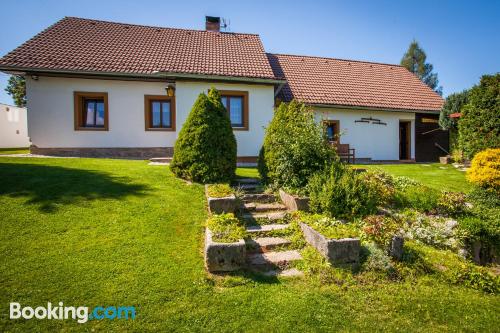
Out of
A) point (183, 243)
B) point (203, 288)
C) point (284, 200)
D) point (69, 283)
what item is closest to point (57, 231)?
point (69, 283)

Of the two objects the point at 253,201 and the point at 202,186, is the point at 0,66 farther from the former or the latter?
the point at 253,201

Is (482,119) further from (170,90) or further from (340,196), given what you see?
(170,90)

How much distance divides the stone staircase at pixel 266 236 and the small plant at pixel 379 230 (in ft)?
4.63

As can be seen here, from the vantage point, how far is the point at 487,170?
7.67 metres

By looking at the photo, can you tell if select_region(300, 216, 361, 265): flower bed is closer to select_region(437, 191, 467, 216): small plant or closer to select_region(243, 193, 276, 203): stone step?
select_region(243, 193, 276, 203): stone step

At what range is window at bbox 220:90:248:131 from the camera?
12.0 meters

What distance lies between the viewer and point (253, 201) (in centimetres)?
635

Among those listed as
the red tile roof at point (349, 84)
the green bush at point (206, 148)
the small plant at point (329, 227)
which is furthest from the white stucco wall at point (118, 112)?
the small plant at point (329, 227)

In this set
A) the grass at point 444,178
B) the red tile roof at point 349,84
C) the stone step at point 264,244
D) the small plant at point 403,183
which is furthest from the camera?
the red tile roof at point 349,84

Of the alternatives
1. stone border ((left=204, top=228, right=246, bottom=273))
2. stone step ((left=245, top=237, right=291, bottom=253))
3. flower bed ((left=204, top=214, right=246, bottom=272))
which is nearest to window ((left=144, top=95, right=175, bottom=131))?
stone step ((left=245, top=237, right=291, bottom=253))

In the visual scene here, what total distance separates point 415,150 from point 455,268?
44.9 ft

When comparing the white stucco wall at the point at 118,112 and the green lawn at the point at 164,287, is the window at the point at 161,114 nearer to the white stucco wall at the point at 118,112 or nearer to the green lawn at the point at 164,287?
the white stucco wall at the point at 118,112

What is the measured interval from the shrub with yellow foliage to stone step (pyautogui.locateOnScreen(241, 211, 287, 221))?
20.5ft

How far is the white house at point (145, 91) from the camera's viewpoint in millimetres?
11031
